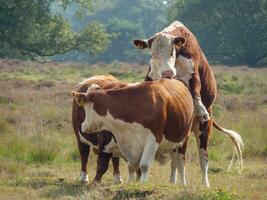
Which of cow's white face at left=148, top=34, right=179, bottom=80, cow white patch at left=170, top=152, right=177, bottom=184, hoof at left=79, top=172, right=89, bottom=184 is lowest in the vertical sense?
hoof at left=79, top=172, right=89, bottom=184

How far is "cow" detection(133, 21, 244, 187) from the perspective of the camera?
29.9 ft

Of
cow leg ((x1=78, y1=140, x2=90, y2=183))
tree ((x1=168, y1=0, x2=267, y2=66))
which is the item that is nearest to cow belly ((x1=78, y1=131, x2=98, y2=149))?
cow leg ((x1=78, y1=140, x2=90, y2=183))

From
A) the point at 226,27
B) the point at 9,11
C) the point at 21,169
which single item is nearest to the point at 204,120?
the point at 21,169

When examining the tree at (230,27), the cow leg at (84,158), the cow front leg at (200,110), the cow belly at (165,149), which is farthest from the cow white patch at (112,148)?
the tree at (230,27)

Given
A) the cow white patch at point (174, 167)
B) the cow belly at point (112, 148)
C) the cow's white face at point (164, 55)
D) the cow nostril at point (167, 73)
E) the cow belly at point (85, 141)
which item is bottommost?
the cow white patch at point (174, 167)

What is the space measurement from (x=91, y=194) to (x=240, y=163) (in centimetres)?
402

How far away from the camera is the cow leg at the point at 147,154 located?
26.6 feet

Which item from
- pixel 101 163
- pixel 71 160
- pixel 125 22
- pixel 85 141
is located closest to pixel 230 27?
pixel 125 22

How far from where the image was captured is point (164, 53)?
9102 mm

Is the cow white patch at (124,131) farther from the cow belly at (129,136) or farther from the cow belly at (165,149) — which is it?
the cow belly at (165,149)

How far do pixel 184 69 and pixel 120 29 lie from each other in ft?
232

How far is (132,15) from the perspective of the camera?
101625mm

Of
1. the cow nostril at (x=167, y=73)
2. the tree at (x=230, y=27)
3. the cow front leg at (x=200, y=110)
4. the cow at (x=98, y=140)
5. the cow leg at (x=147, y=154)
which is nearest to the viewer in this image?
the cow leg at (x=147, y=154)

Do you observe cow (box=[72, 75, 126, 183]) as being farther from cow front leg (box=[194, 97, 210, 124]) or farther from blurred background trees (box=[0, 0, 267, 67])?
blurred background trees (box=[0, 0, 267, 67])
